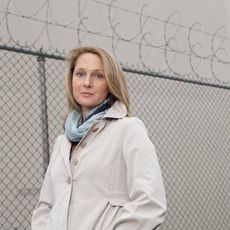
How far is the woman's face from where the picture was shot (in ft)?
6.39

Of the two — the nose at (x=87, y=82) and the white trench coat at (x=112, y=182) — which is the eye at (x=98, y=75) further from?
the white trench coat at (x=112, y=182)

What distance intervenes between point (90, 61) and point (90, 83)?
100 mm

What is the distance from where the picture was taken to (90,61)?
6.50 feet

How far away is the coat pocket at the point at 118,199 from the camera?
176cm

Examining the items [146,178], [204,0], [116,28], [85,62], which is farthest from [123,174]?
[204,0]

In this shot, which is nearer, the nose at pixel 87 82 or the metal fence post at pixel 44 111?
the nose at pixel 87 82

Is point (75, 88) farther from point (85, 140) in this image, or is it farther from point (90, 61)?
point (85, 140)

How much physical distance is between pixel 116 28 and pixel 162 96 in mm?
962

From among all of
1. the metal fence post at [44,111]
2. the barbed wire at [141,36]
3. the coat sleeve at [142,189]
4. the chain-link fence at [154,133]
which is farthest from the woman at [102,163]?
the barbed wire at [141,36]

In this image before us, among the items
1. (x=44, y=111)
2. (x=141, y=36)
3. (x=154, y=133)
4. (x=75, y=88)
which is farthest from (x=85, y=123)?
(x=141, y=36)

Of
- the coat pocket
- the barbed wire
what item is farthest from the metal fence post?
the coat pocket

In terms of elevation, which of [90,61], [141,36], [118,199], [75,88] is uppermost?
[141,36]

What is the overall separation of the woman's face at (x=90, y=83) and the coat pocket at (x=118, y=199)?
1.30 feet

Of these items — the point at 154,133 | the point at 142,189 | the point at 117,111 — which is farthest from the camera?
the point at 154,133
